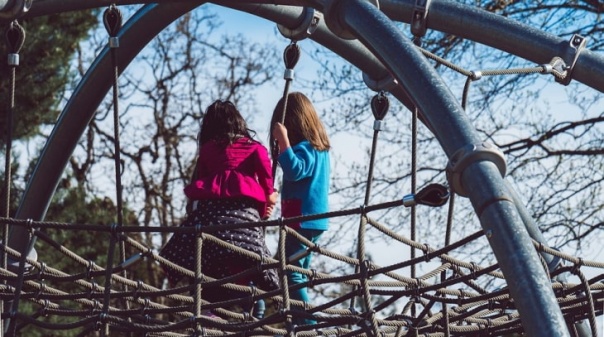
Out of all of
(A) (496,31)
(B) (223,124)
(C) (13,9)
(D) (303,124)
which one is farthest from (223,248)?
(A) (496,31)

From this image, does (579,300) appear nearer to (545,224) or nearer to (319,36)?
(319,36)

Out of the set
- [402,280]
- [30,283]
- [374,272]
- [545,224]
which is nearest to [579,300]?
[402,280]

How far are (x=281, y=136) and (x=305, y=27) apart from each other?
471 millimetres

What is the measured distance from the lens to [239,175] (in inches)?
147

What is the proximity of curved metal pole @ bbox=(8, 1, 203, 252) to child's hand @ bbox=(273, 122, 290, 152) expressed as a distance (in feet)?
1.69

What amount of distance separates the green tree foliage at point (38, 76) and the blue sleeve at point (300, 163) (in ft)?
18.9

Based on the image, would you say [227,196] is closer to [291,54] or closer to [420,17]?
[291,54]

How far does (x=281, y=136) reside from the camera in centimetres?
381

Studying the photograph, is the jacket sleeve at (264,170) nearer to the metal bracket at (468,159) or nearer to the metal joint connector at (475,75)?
the metal joint connector at (475,75)

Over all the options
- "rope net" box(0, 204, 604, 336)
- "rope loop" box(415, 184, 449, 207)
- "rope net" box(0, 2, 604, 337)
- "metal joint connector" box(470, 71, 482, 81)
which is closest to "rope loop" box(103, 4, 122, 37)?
"rope net" box(0, 2, 604, 337)

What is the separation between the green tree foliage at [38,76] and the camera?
373 inches

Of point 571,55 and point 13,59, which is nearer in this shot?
point 571,55

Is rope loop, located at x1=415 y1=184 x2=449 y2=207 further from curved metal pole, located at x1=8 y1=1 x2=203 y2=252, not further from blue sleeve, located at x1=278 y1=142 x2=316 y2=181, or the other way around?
blue sleeve, located at x1=278 y1=142 x2=316 y2=181

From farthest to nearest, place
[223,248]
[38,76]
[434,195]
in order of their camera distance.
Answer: [38,76] < [223,248] < [434,195]
